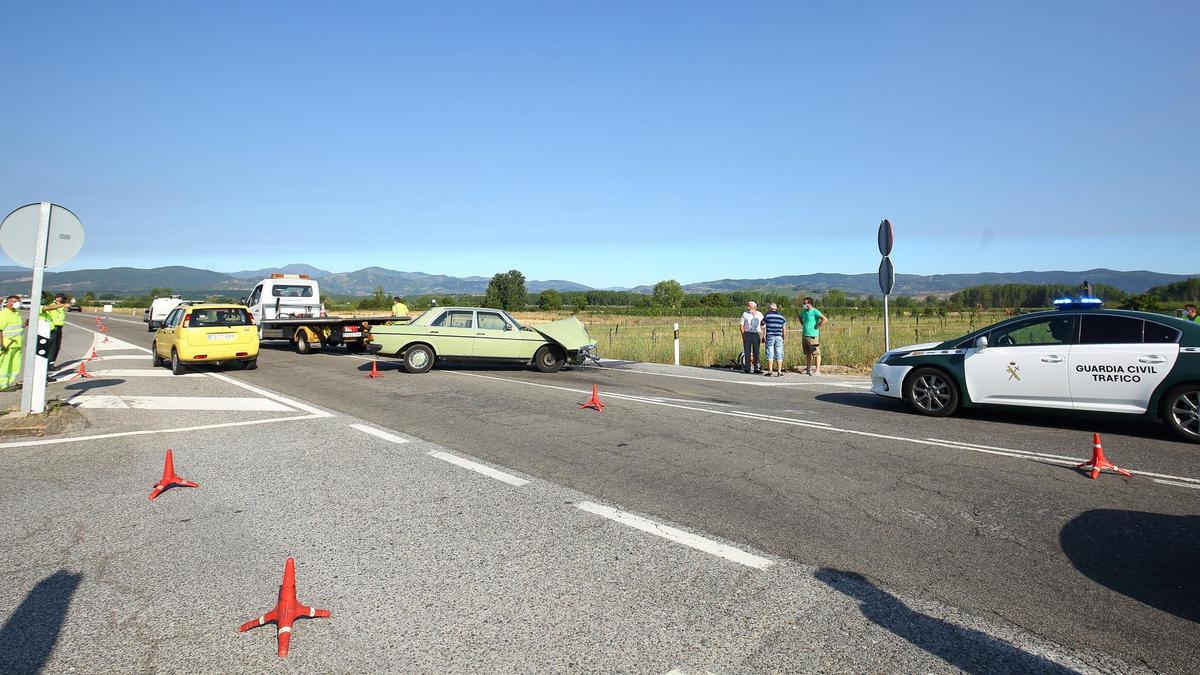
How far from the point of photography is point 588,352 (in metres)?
17.3

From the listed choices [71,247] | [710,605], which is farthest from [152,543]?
[71,247]

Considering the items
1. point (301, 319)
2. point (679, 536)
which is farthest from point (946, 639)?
point (301, 319)

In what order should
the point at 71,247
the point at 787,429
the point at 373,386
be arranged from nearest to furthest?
the point at 787,429
the point at 71,247
the point at 373,386

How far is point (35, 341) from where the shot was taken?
9195 mm

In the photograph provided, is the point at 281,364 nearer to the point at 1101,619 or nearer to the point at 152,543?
the point at 152,543

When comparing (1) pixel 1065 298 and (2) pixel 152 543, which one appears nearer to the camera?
(2) pixel 152 543

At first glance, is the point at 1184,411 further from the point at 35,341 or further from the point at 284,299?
the point at 284,299

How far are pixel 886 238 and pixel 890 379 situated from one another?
20.3ft

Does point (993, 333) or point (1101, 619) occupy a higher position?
point (993, 333)

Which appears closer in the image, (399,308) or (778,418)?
(778,418)

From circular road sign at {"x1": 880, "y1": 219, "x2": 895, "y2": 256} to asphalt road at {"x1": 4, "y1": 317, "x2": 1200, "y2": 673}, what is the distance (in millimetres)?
5002

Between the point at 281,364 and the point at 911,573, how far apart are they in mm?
17470

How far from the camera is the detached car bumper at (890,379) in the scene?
10172 millimetres

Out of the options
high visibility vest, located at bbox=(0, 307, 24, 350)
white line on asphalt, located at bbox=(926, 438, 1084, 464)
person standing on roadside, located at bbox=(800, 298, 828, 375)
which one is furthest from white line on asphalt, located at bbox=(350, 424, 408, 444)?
person standing on roadside, located at bbox=(800, 298, 828, 375)
